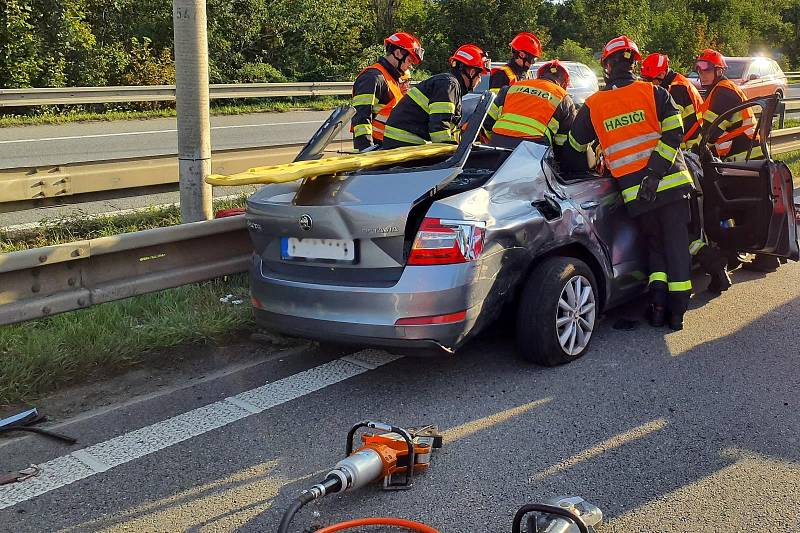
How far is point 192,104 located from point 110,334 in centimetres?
164

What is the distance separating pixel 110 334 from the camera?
4.46 metres

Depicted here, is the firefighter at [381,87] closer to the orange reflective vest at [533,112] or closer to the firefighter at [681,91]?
the orange reflective vest at [533,112]

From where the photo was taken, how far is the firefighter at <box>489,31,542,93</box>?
7500mm

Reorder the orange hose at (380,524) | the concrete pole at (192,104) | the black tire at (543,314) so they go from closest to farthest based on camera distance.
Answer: the orange hose at (380,524)
the black tire at (543,314)
the concrete pole at (192,104)

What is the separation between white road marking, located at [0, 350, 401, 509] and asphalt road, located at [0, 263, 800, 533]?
0.4 inches

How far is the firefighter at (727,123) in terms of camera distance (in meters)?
6.54

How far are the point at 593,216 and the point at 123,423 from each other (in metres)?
2.85

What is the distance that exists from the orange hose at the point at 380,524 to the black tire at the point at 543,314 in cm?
163

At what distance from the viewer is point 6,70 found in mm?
17391

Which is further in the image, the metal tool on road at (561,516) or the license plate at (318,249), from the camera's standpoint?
the license plate at (318,249)

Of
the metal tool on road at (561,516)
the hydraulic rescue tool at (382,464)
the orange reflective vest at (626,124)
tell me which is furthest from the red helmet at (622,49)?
the metal tool on road at (561,516)

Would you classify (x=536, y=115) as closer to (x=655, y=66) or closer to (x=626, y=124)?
(x=626, y=124)

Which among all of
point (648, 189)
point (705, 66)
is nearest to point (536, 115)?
point (648, 189)

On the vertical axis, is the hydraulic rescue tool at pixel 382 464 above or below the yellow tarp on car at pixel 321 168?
below
